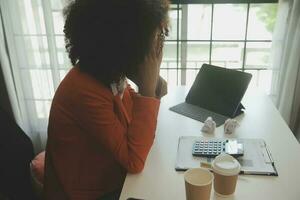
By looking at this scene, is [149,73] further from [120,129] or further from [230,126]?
[230,126]

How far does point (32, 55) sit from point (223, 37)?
4.22ft

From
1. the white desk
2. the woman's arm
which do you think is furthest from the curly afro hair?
the white desk

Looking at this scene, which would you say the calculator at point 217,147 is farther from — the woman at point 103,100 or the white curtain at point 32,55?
the white curtain at point 32,55

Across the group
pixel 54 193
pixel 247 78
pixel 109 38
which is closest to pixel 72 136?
pixel 54 193

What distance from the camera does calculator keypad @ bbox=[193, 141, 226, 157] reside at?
3.90 ft

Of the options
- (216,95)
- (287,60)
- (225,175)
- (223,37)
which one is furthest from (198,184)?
(223,37)

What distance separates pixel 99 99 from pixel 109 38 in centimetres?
20

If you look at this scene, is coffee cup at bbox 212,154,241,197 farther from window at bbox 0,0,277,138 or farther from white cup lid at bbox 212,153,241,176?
window at bbox 0,0,277,138

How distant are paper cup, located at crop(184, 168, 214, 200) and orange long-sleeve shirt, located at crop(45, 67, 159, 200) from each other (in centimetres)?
23

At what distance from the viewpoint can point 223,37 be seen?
7.21 ft

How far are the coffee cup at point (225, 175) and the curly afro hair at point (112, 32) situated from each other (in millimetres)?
427

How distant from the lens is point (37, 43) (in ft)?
7.27

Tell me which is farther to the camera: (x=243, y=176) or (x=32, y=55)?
(x=32, y=55)

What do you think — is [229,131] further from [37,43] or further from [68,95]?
[37,43]
